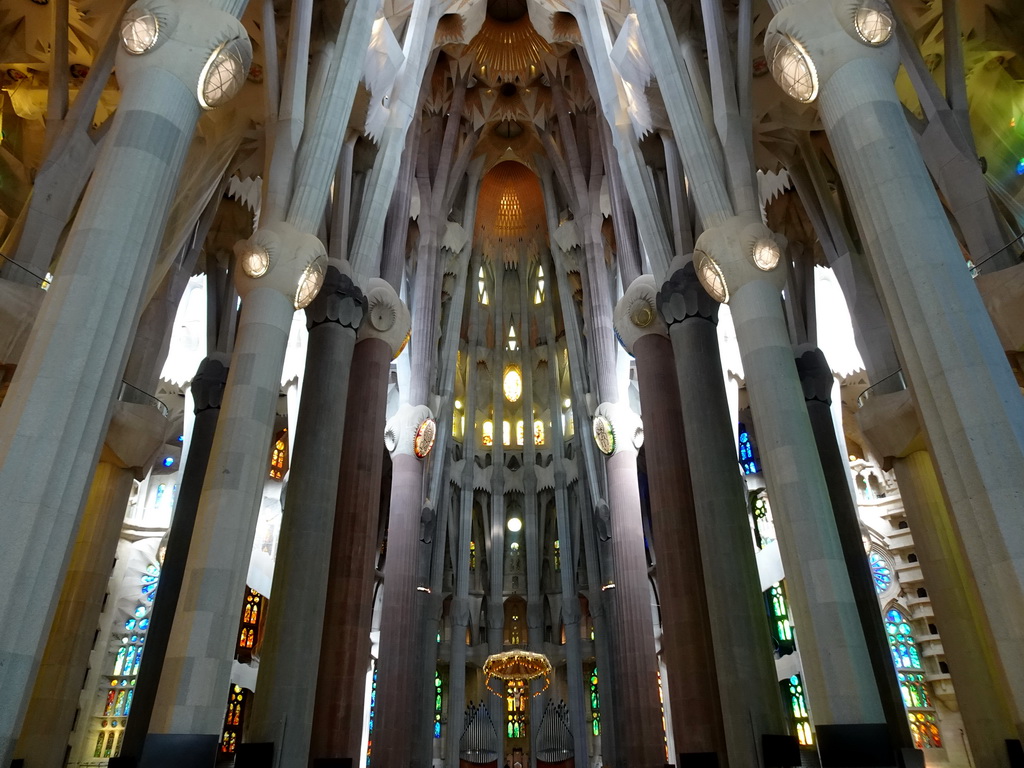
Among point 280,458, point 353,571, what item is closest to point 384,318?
point 353,571

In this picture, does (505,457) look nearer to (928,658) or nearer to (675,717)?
(928,658)

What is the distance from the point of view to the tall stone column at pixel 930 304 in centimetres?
478

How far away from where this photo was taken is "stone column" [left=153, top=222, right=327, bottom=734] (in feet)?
21.2

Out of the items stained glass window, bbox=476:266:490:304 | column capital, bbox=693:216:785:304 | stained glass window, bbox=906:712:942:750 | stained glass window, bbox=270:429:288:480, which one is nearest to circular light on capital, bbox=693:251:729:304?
column capital, bbox=693:216:785:304

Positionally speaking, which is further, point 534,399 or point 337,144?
point 534,399

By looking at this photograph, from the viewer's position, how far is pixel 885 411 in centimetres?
1134

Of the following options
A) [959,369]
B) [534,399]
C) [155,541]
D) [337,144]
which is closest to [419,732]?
[155,541]

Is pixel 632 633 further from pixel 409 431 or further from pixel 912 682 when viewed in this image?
pixel 409 431

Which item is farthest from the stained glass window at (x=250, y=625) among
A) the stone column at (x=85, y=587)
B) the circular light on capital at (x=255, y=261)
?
the circular light on capital at (x=255, y=261)

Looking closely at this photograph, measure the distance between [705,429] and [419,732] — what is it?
1477cm

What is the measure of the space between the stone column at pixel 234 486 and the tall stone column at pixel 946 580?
8.77 metres

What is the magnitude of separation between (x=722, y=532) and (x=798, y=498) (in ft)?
9.44

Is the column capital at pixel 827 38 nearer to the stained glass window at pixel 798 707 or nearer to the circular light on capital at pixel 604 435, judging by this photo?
the circular light on capital at pixel 604 435

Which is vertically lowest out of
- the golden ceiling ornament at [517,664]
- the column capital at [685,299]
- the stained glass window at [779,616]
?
the golden ceiling ornament at [517,664]
